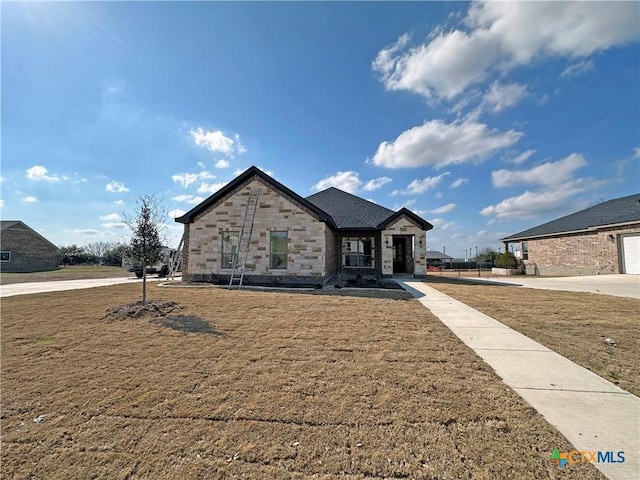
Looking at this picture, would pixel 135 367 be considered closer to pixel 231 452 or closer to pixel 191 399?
pixel 191 399

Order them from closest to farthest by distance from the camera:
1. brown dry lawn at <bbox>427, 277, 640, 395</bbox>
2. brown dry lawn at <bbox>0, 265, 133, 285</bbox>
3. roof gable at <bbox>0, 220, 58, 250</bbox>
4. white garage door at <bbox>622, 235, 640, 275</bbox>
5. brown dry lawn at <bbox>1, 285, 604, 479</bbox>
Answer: brown dry lawn at <bbox>1, 285, 604, 479</bbox> → brown dry lawn at <bbox>427, 277, 640, 395</bbox> → white garage door at <bbox>622, 235, 640, 275</bbox> → brown dry lawn at <bbox>0, 265, 133, 285</bbox> → roof gable at <bbox>0, 220, 58, 250</bbox>

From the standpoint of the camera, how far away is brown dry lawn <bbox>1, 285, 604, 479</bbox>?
2260 millimetres

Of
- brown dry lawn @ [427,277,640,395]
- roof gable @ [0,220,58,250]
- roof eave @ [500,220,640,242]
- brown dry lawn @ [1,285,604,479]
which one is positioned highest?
roof gable @ [0,220,58,250]

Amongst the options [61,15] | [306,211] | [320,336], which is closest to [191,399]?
[320,336]

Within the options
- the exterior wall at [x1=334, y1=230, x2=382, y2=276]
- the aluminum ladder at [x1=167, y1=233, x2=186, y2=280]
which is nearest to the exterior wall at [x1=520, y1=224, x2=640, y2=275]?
the exterior wall at [x1=334, y1=230, x2=382, y2=276]

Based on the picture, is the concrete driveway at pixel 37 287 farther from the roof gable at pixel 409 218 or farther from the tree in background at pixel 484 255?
the tree in background at pixel 484 255

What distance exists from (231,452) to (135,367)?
263cm

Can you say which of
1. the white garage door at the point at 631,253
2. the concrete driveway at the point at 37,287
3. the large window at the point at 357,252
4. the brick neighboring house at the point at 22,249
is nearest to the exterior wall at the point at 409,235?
the large window at the point at 357,252

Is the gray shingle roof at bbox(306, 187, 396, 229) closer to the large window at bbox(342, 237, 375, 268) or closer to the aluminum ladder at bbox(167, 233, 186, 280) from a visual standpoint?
the large window at bbox(342, 237, 375, 268)

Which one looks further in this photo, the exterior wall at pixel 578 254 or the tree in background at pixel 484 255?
the tree in background at pixel 484 255

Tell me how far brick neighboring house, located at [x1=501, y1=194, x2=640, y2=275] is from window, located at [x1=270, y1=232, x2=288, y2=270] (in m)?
21.5

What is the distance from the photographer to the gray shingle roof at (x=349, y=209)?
18312 millimetres

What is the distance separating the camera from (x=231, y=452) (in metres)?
2.40

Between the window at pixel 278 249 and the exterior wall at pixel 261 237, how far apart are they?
240 millimetres
